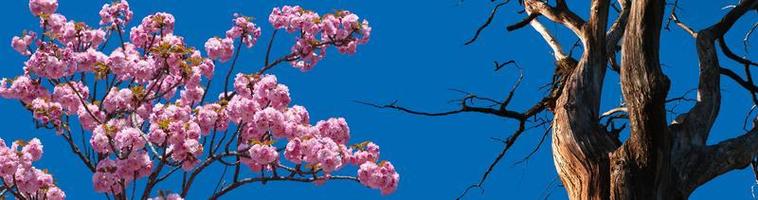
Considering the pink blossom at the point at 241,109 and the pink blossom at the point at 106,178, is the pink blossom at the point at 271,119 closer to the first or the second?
the pink blossom at the point at 241,109

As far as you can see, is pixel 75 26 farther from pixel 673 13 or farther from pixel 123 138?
pixel 673 13

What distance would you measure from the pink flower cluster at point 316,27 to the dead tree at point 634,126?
3.43 m

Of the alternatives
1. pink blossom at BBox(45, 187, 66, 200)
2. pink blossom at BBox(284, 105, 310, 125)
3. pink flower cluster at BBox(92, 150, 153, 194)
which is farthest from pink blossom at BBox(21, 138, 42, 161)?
pink blossom at BBox(284, 105, 310, 125)

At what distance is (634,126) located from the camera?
191 inches

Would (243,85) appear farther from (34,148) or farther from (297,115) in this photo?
(34,148)

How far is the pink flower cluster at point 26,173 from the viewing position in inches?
285

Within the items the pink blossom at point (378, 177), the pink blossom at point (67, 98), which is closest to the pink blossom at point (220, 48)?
the pink blossom at point (67, 98)

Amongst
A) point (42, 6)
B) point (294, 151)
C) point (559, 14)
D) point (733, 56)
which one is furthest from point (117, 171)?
point (733, 56)

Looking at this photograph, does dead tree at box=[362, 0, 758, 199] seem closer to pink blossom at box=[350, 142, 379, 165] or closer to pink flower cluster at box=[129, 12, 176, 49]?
pink blossom at box=[350, 142, 379, 165]

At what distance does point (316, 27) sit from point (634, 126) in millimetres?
4817

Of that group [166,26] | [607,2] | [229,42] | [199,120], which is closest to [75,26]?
[166,26]

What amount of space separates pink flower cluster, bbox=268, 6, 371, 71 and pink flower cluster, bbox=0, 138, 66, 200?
269cm

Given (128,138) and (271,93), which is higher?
(271,93)

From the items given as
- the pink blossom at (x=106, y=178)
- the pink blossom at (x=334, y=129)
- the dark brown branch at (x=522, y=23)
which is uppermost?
the pink blossom at (x=334, y=129)
